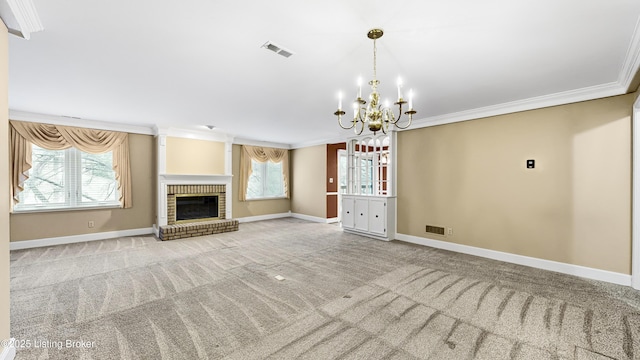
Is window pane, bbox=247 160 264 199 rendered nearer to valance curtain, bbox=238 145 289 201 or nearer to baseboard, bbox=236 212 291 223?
valance curtain, bbox=238 145 289 201

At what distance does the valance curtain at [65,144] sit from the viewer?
4.62 m

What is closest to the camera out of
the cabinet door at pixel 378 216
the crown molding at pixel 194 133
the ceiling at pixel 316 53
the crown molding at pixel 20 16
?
the crown molding at pixel 20 16

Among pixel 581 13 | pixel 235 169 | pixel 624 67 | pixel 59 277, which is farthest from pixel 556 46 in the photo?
pixel 235 169

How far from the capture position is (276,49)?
2.45 metres

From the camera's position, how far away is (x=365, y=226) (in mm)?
5918

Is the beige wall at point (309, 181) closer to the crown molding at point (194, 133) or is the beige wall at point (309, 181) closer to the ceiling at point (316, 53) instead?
the crown molding at point (194, 133)

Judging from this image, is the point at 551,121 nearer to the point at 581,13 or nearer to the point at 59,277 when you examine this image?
the point at 581,13

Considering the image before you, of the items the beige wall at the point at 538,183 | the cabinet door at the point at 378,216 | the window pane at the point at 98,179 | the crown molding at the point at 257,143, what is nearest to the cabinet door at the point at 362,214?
the cabinet door at the point at 378,216

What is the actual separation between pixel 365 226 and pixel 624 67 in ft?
14.7

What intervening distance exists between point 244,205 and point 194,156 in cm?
204

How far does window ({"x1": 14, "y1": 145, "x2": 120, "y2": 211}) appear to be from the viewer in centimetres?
491

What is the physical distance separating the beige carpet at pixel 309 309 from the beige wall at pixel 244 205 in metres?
3.19

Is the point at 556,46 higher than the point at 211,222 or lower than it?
higher

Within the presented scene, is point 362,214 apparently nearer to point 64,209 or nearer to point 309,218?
point 309,218
